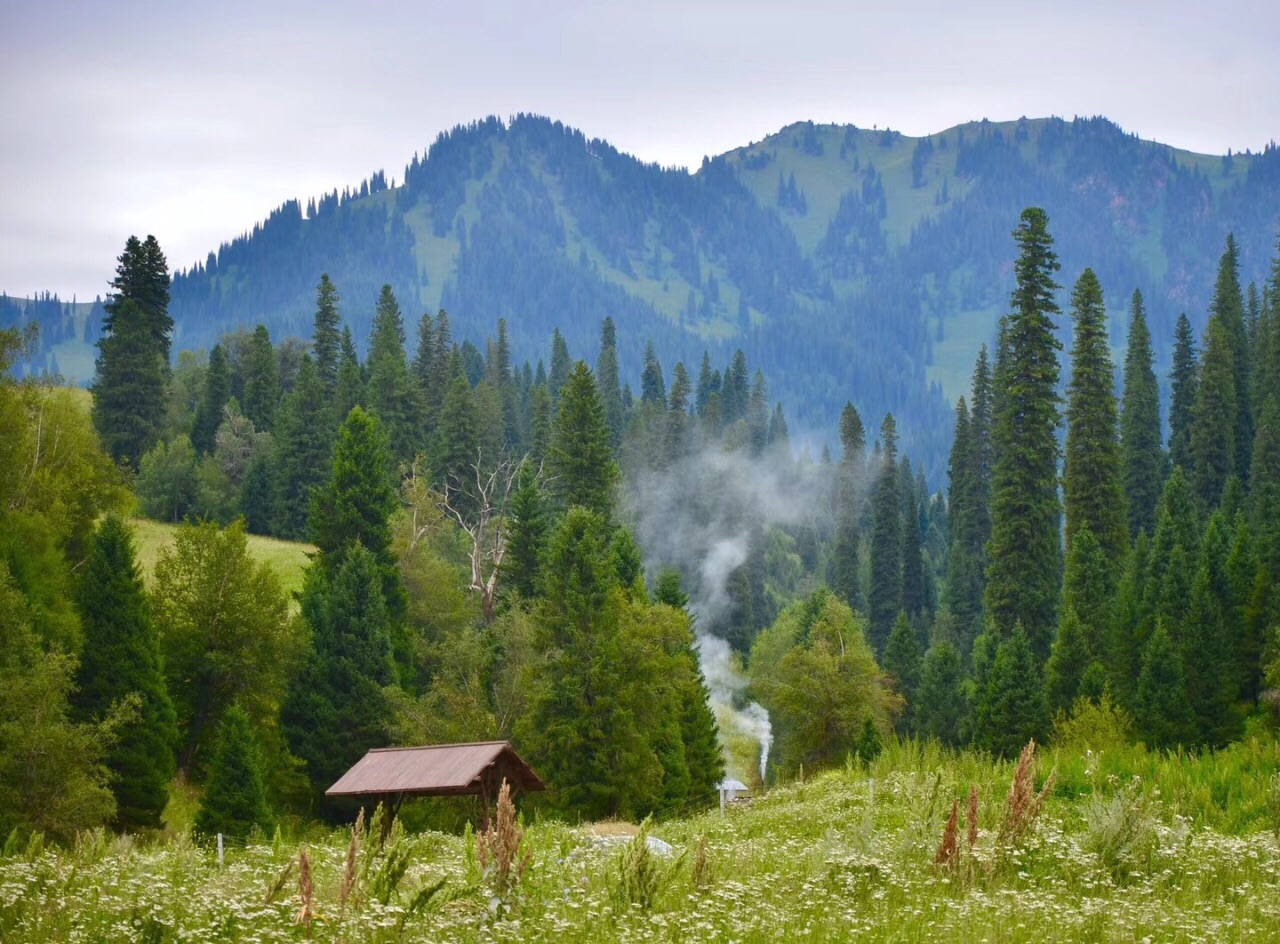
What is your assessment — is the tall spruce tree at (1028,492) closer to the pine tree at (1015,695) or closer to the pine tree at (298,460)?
the pine tree at (1015,695)

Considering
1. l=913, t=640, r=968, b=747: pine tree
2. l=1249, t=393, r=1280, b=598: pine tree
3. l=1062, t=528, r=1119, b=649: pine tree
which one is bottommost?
l=913, t=640, r=968, b=747: pine tree

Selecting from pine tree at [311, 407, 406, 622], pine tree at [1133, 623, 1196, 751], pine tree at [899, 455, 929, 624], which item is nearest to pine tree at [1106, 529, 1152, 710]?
pine tree at [1133, 623, 1196, 751]

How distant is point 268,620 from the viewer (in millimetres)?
62250

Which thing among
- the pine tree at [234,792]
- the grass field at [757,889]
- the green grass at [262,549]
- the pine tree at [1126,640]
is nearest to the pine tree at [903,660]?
the pine tree at [1126,640]

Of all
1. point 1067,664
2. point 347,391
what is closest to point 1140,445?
point 1067,664

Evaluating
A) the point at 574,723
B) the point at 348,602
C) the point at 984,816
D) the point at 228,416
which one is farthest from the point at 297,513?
the point at 984,816

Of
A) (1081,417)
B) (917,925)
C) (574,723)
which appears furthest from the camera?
(1081,417)

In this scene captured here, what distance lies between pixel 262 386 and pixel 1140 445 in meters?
69.8

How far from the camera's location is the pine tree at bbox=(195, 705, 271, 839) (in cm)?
4912

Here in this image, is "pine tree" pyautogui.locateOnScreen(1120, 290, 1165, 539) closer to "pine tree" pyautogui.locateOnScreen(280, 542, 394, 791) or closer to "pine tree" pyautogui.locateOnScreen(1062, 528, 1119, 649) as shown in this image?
"pine tree" pyautogui.locateOnScreen(1062, 528, 1119, 649)

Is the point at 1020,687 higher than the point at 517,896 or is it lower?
lower

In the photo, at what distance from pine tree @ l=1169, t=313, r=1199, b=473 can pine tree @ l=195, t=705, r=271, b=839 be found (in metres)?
77.2

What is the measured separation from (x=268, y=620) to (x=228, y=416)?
184 feet

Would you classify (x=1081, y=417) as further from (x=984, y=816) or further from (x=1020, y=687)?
(x=984, y=816)
